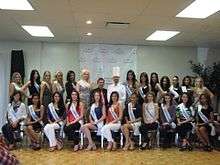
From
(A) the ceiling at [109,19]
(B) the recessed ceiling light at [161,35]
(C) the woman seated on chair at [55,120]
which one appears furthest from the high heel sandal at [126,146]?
(B) the recessed ceiling light at [161,35]

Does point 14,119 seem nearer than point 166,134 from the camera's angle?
Yes

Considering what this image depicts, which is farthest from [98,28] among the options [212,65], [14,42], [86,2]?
[212,65]

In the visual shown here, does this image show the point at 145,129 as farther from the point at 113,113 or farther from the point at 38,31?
the point at 38,31

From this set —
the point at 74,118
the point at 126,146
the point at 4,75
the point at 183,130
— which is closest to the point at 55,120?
the point at 74,118

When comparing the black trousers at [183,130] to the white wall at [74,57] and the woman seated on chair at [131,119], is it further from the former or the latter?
the white wall at [74,57]

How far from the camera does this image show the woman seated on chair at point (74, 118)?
6.61m

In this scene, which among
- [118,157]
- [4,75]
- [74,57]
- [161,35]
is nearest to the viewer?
[118,157]

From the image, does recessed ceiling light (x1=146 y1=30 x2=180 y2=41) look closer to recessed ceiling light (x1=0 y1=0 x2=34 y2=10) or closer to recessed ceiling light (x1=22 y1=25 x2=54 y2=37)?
recessed ceiling light (x1=22 y1=25 x2=54 y2=37)

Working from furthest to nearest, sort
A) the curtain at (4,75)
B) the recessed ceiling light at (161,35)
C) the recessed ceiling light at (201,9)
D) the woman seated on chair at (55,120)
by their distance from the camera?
the curtain at (4,75)
the recessed ceiling light at (161,35)
the woman seated on chair at (55,120)
the recessed ceiling light at (201,9)

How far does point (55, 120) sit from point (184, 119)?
8.40 ft

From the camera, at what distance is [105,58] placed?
30.2 ft

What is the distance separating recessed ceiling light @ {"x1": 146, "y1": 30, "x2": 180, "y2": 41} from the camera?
7209 mm

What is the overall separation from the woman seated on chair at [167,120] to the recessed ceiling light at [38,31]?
9.23 feet

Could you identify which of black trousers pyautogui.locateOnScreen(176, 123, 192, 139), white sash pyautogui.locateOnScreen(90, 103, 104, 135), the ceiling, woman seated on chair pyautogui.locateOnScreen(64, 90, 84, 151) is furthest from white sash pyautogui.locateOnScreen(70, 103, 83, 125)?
black trousers pyautogui.locateOnScreen(176, 123, 192, 139)
